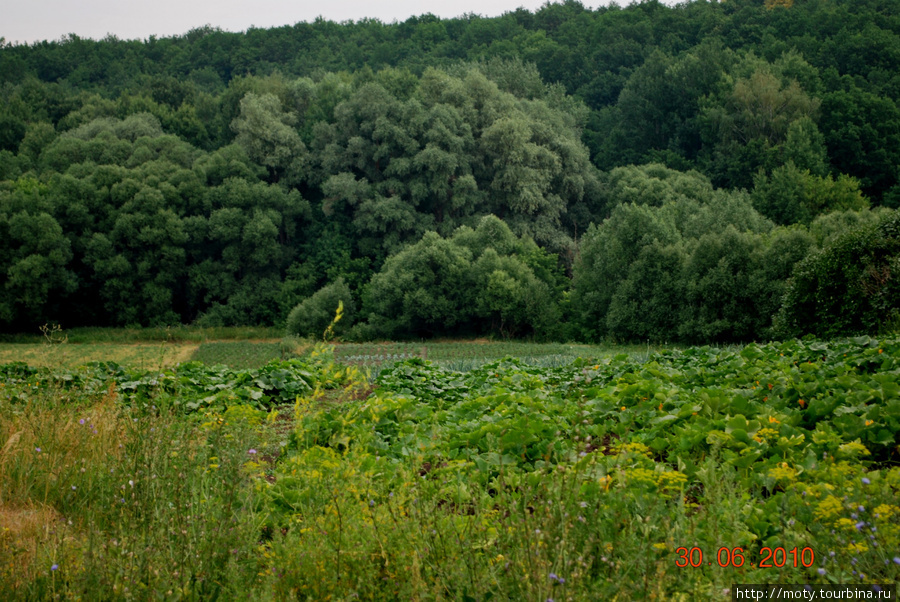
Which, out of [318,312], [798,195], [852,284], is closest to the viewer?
[852,284]

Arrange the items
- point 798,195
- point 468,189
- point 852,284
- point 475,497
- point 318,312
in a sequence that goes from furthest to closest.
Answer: point 468,189
point 798,195
point 318,312
point 852,284
point 475,497

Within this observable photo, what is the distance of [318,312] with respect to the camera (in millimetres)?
37562

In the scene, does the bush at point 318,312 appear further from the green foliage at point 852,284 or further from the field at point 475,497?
the field at point 475,497

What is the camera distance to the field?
2.91m

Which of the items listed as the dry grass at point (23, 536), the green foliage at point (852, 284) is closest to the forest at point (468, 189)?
the green foliage at point (852, 284)

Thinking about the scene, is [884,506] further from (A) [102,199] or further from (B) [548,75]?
(B) [548,75]

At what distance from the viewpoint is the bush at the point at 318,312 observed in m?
37.5

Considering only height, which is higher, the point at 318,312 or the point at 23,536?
the point at 23,536

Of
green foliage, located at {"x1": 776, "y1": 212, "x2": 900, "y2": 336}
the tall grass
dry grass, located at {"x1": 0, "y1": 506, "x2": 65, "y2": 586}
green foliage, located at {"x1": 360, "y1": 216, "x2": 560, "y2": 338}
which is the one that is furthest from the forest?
dry grass, located at {"x1": 0, "y1": 506, "x2": 65, "y2": 586}
